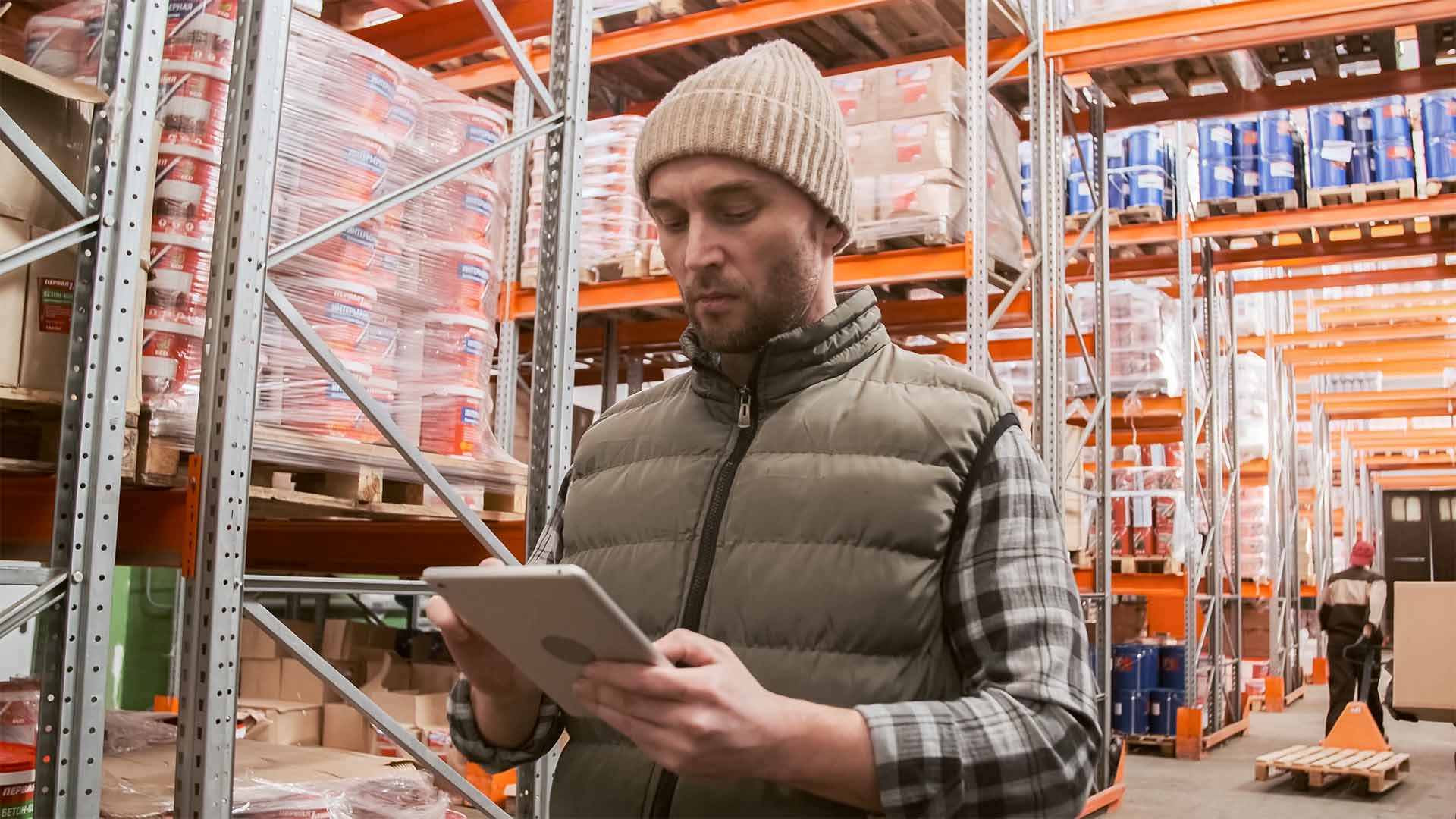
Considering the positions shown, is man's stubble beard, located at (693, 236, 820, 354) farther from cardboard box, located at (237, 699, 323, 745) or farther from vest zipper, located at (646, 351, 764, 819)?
cardboard box, located at (237, 699, 323, 745)

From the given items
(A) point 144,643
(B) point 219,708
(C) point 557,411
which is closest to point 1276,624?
(A) point 144,643

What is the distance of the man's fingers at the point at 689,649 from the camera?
131 centimetres

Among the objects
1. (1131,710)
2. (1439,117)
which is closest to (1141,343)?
(1439,117)

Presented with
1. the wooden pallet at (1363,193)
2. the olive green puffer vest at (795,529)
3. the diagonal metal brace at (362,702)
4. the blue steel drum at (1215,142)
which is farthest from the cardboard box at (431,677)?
the wooden pallet at (1363,193)

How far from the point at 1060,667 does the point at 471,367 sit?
9.26 ft

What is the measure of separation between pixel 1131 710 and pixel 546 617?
10.4 metres

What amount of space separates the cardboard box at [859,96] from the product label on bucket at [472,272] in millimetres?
2824

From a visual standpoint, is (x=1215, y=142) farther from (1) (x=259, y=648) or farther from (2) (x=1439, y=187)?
(1) (x=259, y=648)

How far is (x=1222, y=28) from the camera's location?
21.9 feet

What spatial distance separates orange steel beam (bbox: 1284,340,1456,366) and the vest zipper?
1570cm

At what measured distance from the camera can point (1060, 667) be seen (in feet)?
4.89

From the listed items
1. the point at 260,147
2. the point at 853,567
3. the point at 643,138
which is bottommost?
the point at 853,567

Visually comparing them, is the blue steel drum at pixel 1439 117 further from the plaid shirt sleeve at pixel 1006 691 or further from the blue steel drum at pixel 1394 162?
the plaid shirt sleeve at pixel 1006 691

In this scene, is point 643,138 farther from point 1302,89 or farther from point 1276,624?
point 1276,624
